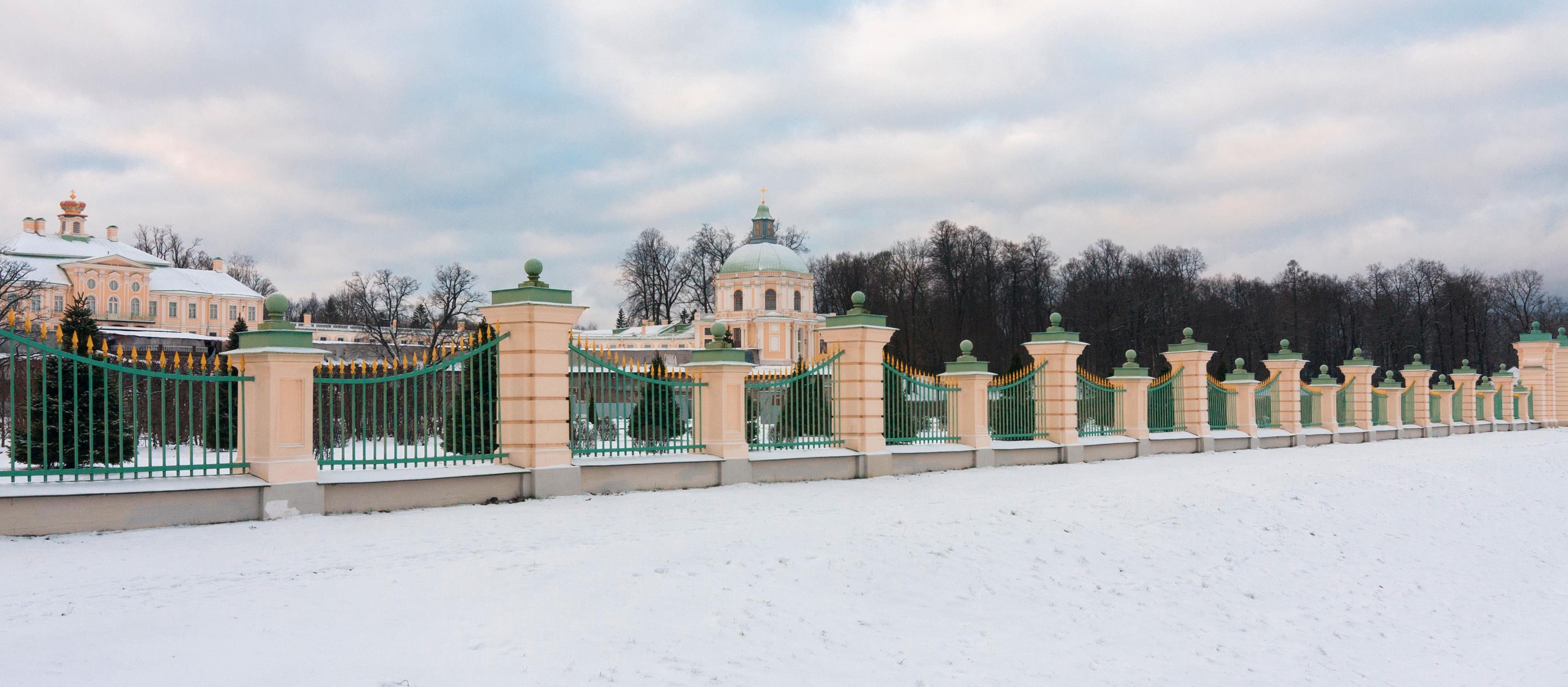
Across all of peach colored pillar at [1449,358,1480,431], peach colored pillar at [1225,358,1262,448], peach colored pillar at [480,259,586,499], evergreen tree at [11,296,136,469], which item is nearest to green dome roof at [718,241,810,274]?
peach colored pillar at [1449,358,1480,431]

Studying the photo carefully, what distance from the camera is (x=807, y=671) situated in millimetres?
6145

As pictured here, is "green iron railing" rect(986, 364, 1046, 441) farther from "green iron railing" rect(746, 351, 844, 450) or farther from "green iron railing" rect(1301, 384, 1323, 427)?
"green iron railing" rect(1301, 384, 1323, 427)

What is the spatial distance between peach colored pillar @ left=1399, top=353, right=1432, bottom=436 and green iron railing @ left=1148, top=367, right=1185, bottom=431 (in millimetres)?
11921

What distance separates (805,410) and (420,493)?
232 inches

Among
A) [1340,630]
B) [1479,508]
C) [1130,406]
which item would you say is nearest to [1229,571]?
[1340,630]

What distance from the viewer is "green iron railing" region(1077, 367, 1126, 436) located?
760 inches

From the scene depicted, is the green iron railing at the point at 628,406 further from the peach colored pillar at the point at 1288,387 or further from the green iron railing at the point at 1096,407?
the peach colored pillar at the point at 1288,387

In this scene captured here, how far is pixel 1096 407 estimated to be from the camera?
1962 centimetres

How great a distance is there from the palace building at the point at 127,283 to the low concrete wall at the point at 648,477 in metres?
71.4

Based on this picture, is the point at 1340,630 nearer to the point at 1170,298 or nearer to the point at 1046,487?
the point at 1046,487

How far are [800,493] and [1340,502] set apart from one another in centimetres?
735

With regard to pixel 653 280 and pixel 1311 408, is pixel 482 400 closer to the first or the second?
pixel 1311 408

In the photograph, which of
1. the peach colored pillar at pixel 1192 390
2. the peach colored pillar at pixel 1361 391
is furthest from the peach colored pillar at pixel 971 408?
the peach colored pillar at pixel 1361 391

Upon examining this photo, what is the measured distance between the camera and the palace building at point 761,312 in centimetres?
7838
